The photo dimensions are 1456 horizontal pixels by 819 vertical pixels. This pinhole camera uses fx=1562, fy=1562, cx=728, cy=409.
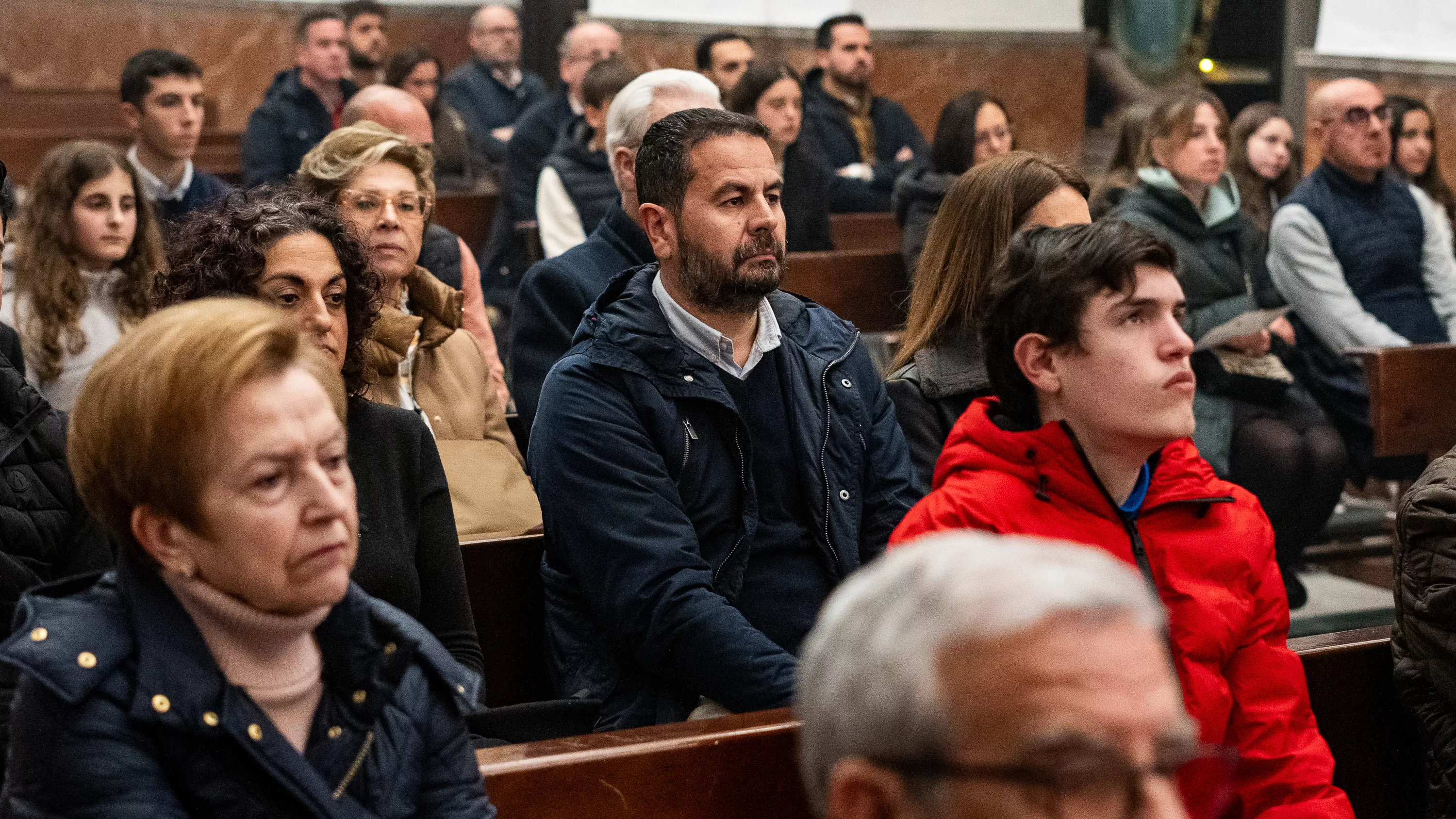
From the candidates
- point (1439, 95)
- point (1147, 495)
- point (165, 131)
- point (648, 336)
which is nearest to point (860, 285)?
point (165, 131)

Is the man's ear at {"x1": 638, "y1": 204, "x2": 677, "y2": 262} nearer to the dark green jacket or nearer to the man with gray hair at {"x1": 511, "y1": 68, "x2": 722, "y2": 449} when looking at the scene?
the man with gray hair at {"x1": 511, "y1": 68, "x2": 722, "y2": 449}

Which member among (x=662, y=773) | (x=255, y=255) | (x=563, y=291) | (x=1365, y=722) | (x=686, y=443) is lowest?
(x=1365, y=722)

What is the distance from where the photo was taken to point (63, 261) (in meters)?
4.21

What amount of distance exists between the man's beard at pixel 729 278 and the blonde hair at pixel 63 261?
2057 millimetres

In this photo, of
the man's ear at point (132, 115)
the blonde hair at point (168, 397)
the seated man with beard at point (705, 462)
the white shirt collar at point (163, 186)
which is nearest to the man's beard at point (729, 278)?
the seated man with beard at point (705, 462)

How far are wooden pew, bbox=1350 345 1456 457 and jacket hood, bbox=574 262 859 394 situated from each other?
2.26 meters

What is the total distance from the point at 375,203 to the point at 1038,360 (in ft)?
6.17

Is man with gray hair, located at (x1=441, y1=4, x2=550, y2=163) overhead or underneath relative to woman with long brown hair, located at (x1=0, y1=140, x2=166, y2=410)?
overhead

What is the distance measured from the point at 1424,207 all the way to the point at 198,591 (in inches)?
206

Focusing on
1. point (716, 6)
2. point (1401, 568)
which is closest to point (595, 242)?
point (1401, 568)

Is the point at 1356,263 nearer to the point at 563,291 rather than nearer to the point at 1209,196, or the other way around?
the point at 1209,196

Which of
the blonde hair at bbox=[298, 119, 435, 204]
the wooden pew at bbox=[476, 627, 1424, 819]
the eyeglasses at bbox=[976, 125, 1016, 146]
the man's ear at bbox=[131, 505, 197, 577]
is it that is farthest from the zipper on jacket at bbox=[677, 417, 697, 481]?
the eyeglasses at bbox=[976, 125, 1016, 146]

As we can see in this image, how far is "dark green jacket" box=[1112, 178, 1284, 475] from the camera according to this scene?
15.2ft

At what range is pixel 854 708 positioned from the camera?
1026 millimetres
